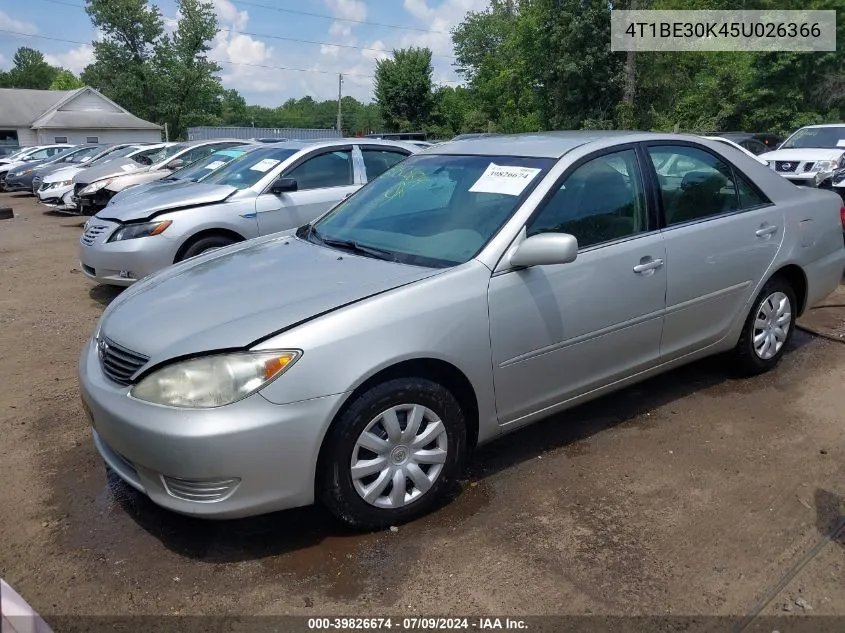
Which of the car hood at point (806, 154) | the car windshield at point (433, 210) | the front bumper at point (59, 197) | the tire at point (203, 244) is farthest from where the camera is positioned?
the front bumper at point (59, 197)

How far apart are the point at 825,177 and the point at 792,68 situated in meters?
20.6

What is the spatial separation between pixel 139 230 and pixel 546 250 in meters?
4.76

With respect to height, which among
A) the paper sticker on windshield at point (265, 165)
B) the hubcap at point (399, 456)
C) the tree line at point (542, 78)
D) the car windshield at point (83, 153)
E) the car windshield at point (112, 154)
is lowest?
the hubcap at point (399, 456)

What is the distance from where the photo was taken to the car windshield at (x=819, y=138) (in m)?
12.8

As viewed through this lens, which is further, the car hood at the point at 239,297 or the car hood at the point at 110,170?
the car hood at the point at 110,170

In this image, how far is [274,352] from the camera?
→ 8.73ft

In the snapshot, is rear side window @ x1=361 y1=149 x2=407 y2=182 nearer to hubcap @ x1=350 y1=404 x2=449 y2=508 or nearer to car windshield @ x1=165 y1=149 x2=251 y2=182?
car windshield @ x1=165 y1=149 x2=251 y2=182

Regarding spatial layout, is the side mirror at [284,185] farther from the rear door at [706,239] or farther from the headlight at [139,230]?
the rear door at [706,239]

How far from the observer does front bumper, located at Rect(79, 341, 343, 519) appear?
2.58 metres

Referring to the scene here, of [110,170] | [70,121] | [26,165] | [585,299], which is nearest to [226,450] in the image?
[585,299]

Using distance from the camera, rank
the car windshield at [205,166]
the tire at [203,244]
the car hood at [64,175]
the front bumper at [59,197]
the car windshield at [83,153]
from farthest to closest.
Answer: the car windshield at [83,153] < the car hood at [64,175] < the front bumper at [59,197] < the car windshield at [205,166] < the tire at [203,244]

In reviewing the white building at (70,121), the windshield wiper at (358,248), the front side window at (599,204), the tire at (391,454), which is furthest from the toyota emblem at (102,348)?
the white building at (70,121)

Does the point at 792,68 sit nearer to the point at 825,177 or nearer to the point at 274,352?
the point at 825,177

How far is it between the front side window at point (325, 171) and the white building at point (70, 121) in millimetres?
50354
